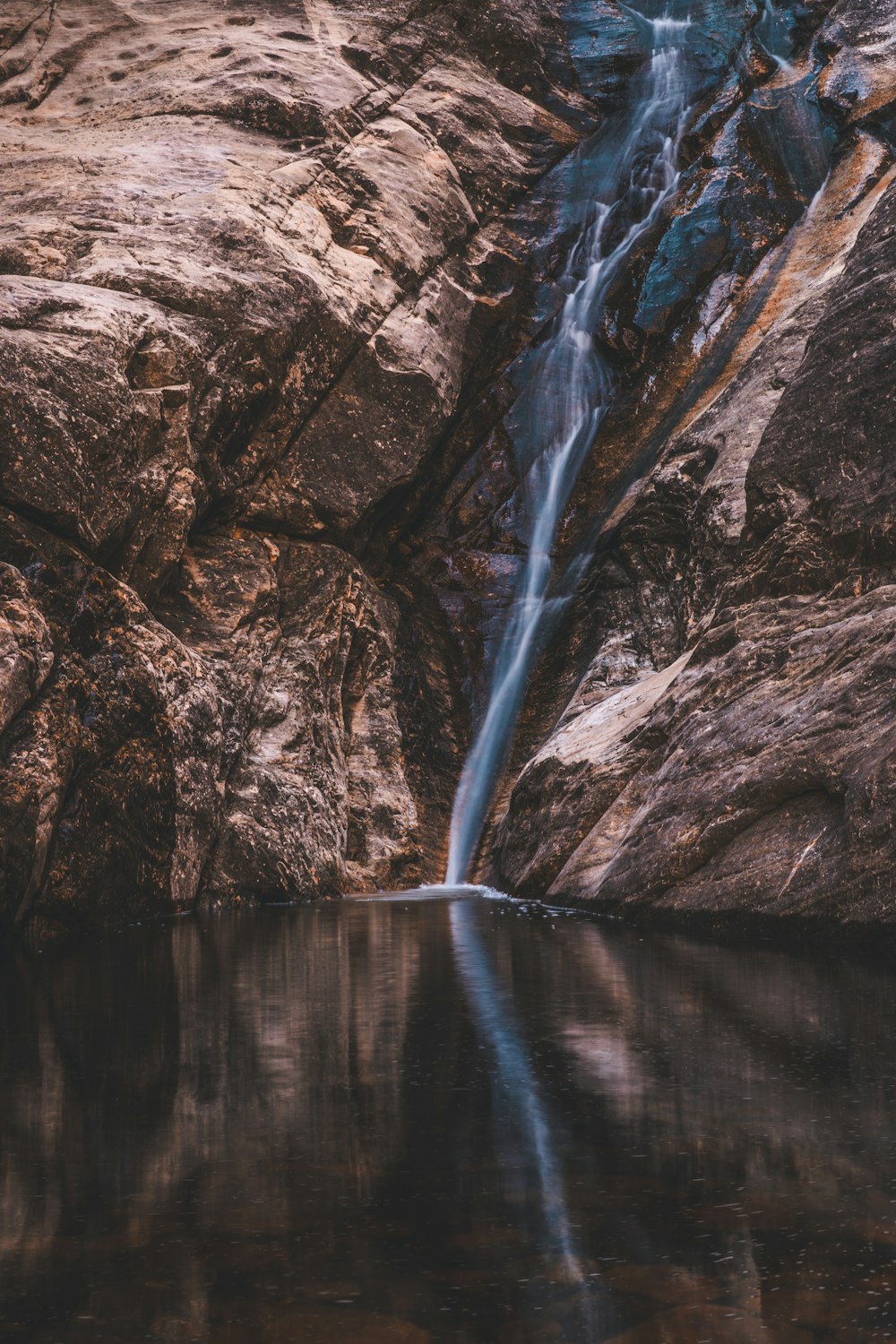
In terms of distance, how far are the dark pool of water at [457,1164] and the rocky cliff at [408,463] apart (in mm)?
3643

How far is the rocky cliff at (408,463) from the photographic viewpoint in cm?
1109

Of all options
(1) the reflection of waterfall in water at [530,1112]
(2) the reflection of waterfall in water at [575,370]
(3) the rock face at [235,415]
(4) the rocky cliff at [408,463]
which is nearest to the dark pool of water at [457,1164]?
(1) the reflection of waterfall in water at [530,1112]

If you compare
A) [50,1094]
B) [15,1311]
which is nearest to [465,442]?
[50,1094]

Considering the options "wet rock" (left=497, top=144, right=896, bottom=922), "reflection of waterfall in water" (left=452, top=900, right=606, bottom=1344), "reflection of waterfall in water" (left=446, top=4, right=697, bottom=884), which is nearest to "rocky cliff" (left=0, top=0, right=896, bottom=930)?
"wet rock" (left=497, top=144, right=896, bottom=922)

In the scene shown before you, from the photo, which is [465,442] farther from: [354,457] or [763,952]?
[763,952]

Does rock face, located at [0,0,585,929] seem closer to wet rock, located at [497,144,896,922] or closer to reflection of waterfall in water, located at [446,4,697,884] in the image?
reflection of waterfall in water, located at [446,4,697,884]

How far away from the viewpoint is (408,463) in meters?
20.5

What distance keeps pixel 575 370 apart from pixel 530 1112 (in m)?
21.1

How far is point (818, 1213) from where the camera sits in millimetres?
2961

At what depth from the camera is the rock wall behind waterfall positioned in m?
9.09

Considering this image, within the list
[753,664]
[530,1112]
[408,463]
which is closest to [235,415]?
[408,463]

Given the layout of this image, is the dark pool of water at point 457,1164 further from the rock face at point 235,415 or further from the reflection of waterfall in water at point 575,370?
the reflection of waterfall in water at point 575,370

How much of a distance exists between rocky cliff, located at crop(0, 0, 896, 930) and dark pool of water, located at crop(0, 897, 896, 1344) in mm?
3643

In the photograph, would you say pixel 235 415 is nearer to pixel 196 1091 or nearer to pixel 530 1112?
pixel 196 1091
